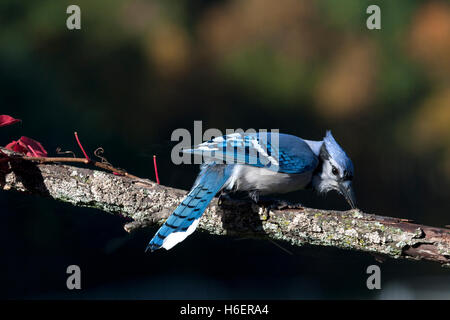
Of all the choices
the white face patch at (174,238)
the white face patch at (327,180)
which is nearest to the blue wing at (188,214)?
the white face patch at (174,238)

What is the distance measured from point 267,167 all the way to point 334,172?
18 cm

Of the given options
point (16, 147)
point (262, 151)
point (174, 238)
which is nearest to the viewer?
point (174, 238)

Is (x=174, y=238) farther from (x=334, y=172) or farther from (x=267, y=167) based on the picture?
(x=334, y=172)

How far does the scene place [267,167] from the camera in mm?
1125

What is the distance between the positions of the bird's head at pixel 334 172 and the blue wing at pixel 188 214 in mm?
281

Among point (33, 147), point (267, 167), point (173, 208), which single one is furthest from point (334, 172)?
point (33, 147)

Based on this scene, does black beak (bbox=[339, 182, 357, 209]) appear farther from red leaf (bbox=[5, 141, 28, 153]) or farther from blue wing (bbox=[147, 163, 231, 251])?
red leaf (bbox=[5, 141, 28, 153])

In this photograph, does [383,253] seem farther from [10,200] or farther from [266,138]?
[10,200]

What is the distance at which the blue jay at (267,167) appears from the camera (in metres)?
1.09

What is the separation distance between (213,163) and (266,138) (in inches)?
5.8

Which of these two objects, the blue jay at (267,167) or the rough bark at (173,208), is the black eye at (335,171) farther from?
the rough bark at (173,208)

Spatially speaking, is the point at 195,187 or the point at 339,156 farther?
the point at 339,156

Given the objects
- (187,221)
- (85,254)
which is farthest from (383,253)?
(85,254)

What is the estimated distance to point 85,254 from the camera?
1600mm
